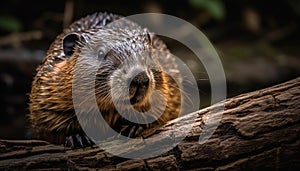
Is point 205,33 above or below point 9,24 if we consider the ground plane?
below

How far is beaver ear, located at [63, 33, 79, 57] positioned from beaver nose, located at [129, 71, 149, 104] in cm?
91

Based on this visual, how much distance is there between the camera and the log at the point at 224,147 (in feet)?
9.00

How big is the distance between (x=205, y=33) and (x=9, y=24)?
11.5 ft

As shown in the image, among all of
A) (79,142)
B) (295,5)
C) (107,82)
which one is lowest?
(79,142)

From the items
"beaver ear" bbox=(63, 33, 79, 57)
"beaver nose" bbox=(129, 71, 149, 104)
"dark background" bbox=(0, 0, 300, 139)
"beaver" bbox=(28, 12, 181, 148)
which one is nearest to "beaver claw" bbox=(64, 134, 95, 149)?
"beaver" bbox=(28, 12, 181, 148)

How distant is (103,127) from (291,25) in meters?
6.16

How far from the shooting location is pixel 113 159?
9.62ft

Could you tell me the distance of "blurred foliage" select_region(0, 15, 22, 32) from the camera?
7406 millimetres

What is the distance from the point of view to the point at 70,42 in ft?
12.2

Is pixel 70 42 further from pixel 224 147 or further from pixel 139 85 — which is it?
pixel 224 147

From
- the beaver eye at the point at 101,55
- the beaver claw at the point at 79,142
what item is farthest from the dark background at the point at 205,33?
the beaver claw at the point at 79,142

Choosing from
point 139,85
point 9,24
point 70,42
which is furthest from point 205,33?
point 139,85

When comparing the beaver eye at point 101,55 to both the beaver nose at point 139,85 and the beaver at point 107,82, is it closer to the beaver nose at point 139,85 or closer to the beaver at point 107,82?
the beaver at point 107,82

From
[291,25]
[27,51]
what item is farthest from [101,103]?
[291,25]
